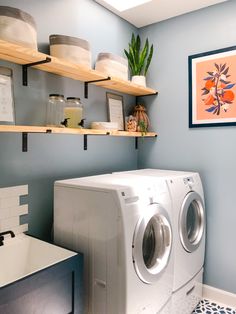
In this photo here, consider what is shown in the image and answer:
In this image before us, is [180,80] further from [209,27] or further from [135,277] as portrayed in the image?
[135,277]

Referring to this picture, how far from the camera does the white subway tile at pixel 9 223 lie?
1.76 m

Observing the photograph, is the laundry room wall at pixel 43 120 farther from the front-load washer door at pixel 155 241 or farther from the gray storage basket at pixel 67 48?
the front-load washer door at pixel 155 241

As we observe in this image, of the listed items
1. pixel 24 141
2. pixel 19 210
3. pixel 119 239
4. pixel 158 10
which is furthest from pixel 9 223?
pixel 158 10

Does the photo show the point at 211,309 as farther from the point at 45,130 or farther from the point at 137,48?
the point at 137,48

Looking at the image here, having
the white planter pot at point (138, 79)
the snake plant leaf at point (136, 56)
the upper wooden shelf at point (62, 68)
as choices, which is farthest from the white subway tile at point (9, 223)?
the snake plant leaf at point (136, 56)

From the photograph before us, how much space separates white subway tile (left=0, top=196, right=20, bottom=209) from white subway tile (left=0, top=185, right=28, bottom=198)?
0.07 ft

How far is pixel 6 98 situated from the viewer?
1.68m

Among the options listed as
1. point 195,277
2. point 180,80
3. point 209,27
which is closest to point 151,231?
point 195,277

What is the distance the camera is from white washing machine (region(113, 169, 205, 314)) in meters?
2.04

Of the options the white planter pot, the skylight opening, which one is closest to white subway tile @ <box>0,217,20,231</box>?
the white planter pot

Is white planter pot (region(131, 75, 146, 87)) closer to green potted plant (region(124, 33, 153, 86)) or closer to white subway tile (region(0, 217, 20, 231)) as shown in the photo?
green potted plant (region(124, 33, 153, 86))

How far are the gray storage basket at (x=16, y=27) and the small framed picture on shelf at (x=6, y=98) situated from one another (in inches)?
9.8

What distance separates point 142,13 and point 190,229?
204 centimetres

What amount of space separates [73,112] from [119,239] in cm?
100
